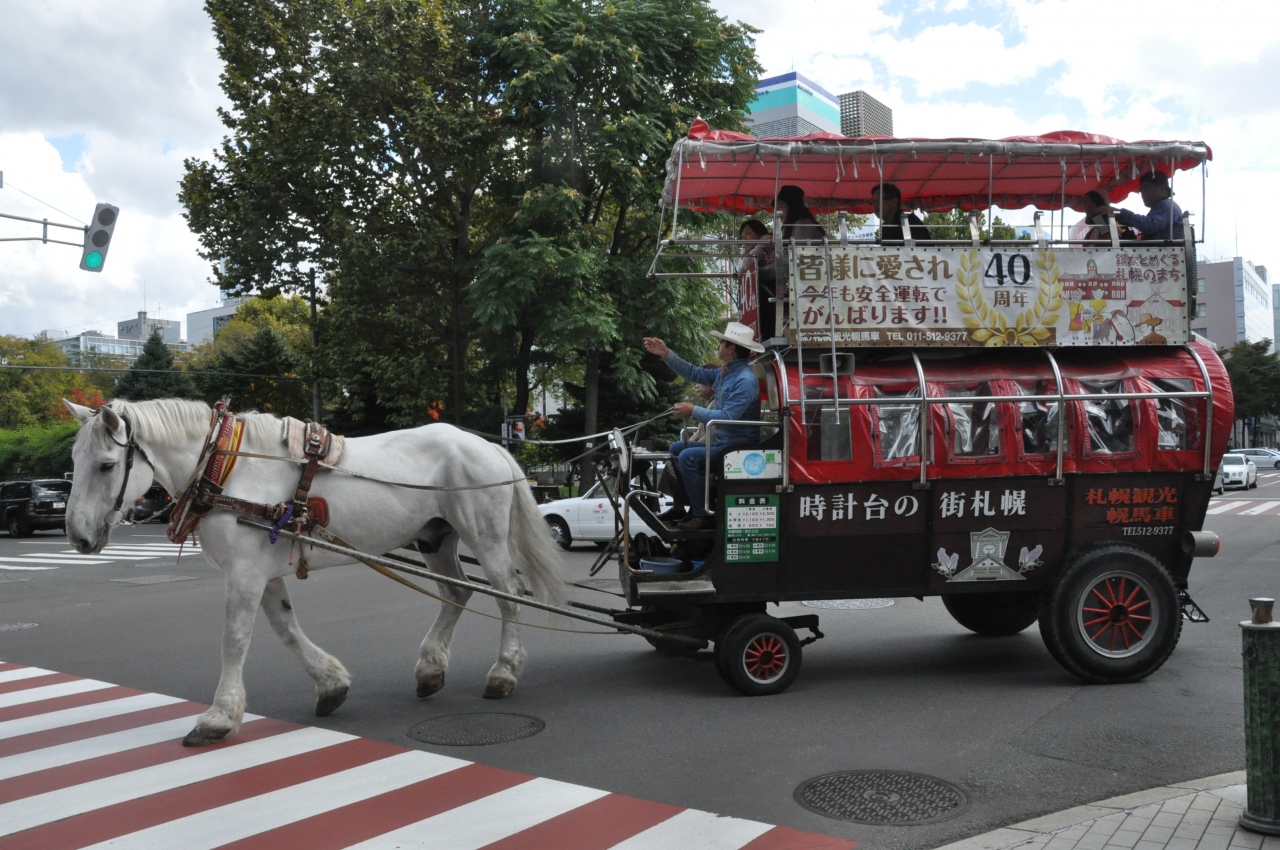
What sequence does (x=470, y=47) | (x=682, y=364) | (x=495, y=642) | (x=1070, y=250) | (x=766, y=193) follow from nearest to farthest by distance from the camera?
1. (x=1070, y=250)
2. (x=682, y=364)
3. (x=766, y=193)
4. (x=495, y=642)
5. (x=470, y=47)

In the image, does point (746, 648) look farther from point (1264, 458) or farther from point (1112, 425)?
point (1264, 458)

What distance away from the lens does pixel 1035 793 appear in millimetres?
4785

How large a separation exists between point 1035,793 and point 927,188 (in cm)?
512

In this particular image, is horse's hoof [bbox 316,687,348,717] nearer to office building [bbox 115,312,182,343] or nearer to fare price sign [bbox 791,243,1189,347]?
fare price sign [bbox 791,243,1189,347]

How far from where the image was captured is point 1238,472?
36.8 meters

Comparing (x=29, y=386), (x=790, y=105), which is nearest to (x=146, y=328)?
(x=29, y=386)

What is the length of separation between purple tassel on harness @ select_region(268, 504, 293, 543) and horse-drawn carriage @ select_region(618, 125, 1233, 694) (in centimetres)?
223

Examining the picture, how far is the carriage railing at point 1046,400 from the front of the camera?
6.59 meters

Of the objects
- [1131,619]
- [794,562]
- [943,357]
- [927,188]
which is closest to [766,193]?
[927,188]

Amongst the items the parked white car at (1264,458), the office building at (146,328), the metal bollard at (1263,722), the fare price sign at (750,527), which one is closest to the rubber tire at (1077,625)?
the fare price sign at (750,527)

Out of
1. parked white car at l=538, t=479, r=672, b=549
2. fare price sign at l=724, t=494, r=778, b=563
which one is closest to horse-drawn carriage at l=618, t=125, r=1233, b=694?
fare price sign at l=724, t=494, r=778, b=563

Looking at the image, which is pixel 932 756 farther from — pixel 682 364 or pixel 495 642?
pixel 495 642

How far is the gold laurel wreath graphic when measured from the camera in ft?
22.7

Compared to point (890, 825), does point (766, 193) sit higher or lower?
higher
